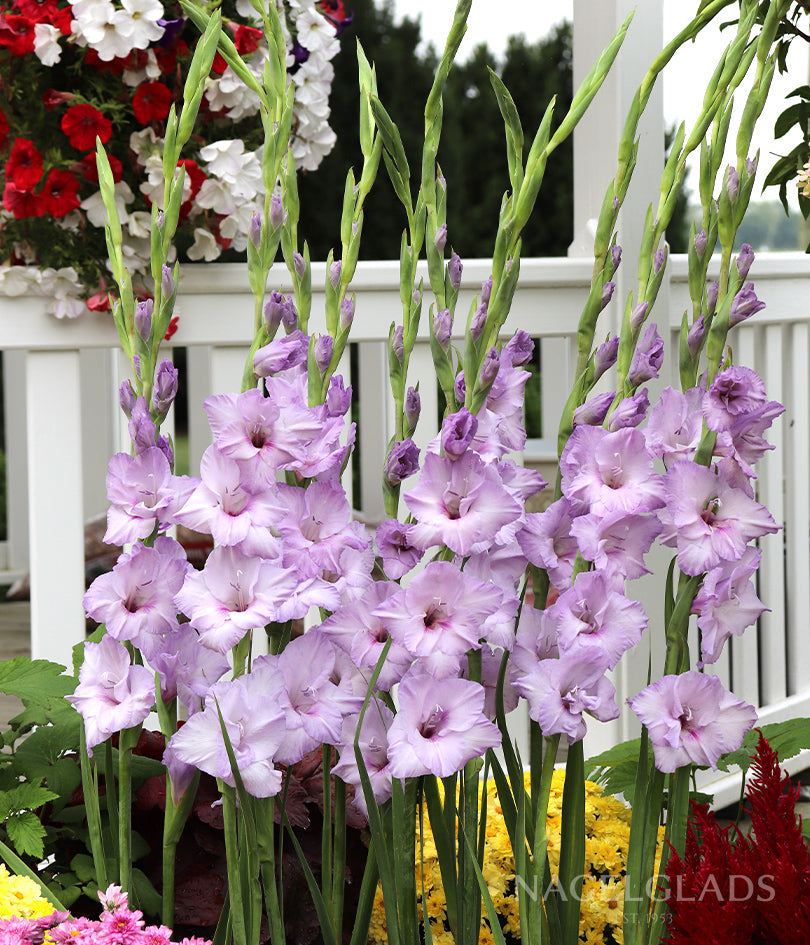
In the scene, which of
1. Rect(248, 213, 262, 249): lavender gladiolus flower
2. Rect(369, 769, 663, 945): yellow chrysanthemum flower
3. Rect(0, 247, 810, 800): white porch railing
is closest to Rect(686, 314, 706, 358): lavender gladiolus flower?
Rect(248, 213, 262, 249): lavender gladiolus flower

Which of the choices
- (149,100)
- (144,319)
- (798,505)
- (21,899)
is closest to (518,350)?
(144,319)

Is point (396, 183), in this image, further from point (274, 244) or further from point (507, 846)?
point (507, 846)

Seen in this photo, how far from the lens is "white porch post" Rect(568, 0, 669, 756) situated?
6.22ft

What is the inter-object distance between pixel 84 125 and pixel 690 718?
1.22 m

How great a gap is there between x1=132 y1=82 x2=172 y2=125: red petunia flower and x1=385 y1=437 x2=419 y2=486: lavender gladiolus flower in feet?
3.25

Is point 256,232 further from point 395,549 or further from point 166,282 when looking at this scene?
point 395,549

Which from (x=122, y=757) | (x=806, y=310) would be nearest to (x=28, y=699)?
(x=122, y=757)

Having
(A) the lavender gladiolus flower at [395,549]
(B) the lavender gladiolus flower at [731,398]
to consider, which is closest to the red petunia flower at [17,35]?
(A) the lavender gladiolus flower at [395,549]

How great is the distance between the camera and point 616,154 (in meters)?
1.94

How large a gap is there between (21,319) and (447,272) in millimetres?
1049

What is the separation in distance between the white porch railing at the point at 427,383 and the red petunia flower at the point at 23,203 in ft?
0.48

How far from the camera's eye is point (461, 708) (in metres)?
0.81

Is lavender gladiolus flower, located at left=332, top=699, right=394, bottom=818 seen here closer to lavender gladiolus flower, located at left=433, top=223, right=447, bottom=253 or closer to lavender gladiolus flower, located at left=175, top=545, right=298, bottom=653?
lavender gladiolus flower, located at left=175, top=545, right=298, bottom=653

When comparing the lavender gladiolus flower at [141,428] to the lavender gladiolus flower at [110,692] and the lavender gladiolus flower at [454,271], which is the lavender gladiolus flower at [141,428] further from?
the lavender gladiolus flower at [454,271]
